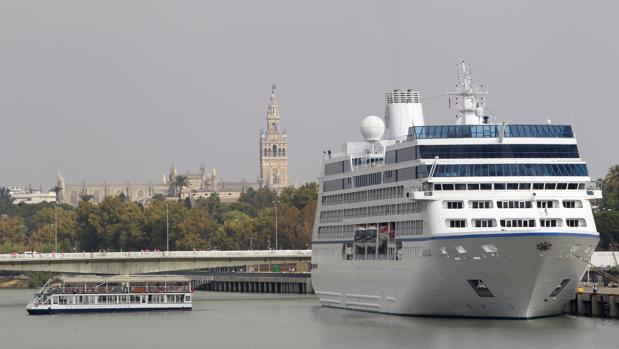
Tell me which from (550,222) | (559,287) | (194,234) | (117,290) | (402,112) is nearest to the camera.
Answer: (550,222)

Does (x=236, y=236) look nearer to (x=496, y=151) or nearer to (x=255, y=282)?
(x=255, y=282)

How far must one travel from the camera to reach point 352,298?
100m

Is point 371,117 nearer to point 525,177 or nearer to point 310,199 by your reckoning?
point 525,177

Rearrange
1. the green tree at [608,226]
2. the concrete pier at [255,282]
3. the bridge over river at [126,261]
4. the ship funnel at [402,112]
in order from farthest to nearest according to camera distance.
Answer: the concrete pier at [255,282] → the green tree at [608,226] → the bridge over river at [126,261] → the ship funnel at [402,112]

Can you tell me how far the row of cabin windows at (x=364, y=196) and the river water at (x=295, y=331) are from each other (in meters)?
6.96

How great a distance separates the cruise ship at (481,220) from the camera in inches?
3339

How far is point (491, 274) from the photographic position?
8512 centimetres

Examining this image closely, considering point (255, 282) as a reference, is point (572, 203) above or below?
above

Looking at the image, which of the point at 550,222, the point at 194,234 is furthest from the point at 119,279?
the point at 194,234

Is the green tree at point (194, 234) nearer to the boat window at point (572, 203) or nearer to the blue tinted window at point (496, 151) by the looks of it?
the blue tinted window at point (496, 151)

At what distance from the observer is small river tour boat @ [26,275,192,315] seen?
110m

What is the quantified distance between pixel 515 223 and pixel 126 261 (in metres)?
50.7

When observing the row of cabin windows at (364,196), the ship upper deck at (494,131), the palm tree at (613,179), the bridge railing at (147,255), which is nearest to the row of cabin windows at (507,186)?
the ship upper deck at (494,131)

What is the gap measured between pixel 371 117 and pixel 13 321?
26283 millimetres
